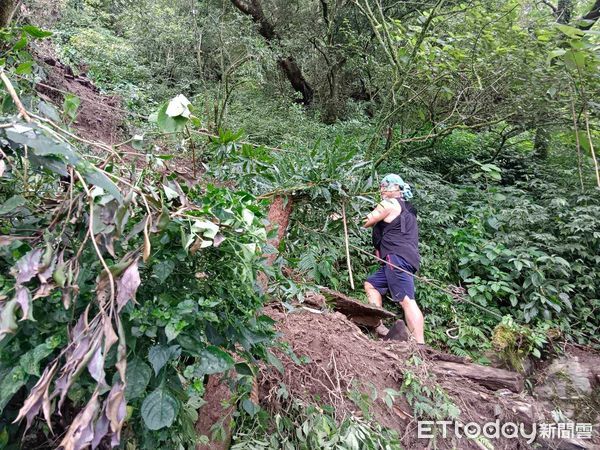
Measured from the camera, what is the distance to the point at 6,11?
8.96 feet

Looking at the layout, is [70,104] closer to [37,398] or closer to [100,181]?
[100,181]

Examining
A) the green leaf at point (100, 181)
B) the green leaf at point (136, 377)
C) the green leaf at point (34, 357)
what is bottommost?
the green leaf at point (136, 377)

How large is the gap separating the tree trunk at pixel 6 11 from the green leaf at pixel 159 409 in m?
2.78

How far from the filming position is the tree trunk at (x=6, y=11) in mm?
2693

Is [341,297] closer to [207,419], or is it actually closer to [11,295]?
[207,419]

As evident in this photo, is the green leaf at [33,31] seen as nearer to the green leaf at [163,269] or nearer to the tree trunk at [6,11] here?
the green leaf at [163,269]

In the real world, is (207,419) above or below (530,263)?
above

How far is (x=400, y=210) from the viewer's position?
4086 millimetres

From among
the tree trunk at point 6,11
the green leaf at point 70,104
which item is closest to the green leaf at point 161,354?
the green leaf at point 70,104

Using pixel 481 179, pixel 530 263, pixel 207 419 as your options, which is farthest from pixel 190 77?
pixel 207 419

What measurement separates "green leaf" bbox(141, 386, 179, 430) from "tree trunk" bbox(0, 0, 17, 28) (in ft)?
9.13

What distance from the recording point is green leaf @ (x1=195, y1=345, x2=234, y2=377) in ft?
3.80

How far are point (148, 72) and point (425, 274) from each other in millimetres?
8738

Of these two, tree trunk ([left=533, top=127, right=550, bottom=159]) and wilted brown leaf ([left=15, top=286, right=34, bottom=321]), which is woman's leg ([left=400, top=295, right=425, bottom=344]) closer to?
wilted brown leaf ([left=15, top=286, right=34, bottom=321])
